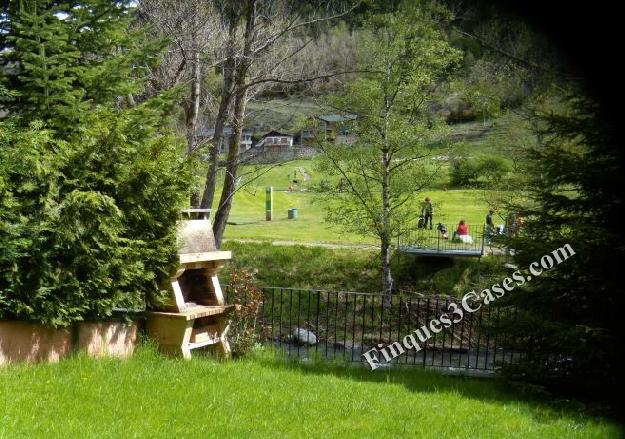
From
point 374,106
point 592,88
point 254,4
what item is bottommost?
point 592,88

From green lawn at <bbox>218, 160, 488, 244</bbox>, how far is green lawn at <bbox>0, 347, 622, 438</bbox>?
26.2ft

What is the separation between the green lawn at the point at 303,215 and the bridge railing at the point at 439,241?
23.6 inches

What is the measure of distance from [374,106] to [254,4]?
139 inches

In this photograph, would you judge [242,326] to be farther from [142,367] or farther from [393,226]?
[393,226]

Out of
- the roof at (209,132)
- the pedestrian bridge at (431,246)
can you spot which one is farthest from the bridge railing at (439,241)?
the roof at (209,132)

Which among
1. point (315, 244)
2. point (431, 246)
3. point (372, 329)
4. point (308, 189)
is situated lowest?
point (372, 329)

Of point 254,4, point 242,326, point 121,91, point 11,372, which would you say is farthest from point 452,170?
point 11,372

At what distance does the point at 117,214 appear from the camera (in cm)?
549

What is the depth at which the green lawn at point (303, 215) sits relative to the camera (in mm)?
18328

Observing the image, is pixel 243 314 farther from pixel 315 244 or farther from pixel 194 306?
pixel 315 244

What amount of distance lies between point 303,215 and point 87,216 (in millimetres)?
20137

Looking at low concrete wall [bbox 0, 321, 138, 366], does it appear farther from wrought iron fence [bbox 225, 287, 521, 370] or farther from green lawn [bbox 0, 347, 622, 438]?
wrought iron fence [bbox 225, 287, 521, 370]

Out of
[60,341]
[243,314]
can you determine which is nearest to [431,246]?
[243,314]

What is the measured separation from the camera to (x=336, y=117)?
1384 cm
